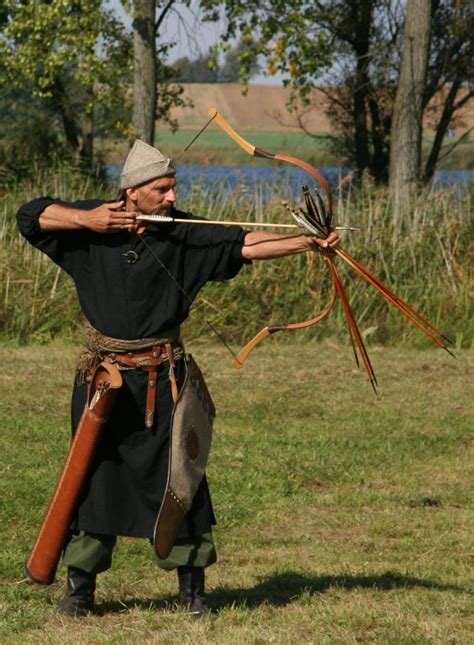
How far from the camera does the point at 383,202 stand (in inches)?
575

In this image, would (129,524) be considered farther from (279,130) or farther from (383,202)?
(279,130)

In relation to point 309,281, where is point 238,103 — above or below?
above

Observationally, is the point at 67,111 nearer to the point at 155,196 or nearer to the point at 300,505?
the point at 300,505

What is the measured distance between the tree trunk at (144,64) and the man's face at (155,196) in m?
13.7

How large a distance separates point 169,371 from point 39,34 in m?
15.8

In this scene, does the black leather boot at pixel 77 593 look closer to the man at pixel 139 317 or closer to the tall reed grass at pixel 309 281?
the man at pixel 139 317

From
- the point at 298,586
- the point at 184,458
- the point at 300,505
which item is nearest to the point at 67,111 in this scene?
the point at 300,505

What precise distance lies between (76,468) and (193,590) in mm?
680

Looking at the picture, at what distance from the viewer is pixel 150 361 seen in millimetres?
5184

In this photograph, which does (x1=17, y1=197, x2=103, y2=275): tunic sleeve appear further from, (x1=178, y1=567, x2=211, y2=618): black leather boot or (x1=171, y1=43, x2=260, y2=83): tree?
(x1=171, y1=43, x2=260, y2=83): tree

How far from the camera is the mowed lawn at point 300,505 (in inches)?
206

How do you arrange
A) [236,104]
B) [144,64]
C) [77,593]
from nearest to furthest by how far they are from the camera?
[77,593]
[144,64]
[236,104]

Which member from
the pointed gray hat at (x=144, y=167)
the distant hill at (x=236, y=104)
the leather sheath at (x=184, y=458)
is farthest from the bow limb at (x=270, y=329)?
the distant hill at (x=236, y=104)

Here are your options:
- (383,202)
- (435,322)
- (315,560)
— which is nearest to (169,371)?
(315,560)
